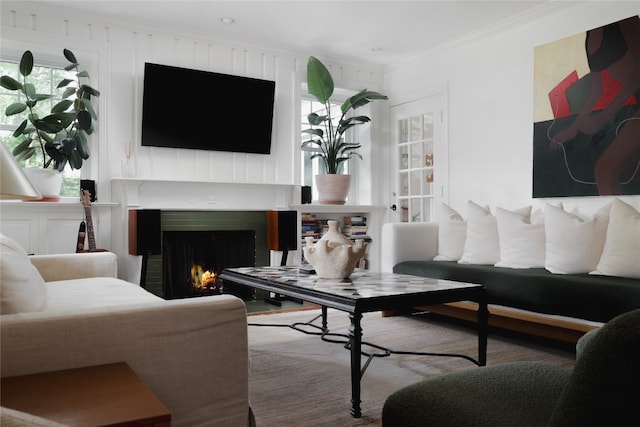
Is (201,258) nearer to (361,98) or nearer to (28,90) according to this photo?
(28,90)

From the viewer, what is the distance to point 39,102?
4.53m

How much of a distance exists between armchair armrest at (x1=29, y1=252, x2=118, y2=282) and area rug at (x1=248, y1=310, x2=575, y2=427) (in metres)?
1.03

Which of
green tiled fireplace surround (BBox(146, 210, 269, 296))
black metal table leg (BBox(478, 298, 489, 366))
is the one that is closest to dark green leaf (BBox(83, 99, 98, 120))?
green tiled fireplace surround (BBox(146, 210, 269, 296))

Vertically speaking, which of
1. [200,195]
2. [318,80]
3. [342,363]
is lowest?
[342,363]

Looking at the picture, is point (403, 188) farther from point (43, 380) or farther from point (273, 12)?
point (43, 380)

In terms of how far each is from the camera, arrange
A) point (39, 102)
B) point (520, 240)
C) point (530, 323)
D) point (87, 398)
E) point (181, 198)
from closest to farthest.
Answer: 1. point (87, 398)
2. point (530, 323)
3. point (520, 240)
4. point (39, 102)
5. point (181, 198)

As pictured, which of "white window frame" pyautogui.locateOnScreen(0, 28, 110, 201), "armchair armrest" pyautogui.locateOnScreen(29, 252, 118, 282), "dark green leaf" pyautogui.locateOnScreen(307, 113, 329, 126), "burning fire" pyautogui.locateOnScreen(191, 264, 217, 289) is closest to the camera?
"armchair armrest" pyautogui.locateOnScreen(29, 252, 118, 282)

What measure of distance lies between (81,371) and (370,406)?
133cm

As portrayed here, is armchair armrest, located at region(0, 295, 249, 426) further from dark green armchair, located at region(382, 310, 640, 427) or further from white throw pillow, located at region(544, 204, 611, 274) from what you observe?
white throw pillow, located at region(544, 204, 611, 274)

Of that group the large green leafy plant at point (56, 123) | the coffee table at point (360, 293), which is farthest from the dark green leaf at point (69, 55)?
the coffee table at point (360, 293)

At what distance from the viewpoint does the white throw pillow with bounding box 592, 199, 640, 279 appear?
117 inches

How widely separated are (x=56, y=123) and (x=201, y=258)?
5.77 ft

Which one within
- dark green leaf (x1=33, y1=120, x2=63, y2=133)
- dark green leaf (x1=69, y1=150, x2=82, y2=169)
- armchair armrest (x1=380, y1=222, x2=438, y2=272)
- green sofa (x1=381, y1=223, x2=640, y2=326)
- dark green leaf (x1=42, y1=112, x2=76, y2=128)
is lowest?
green sofa (x1=381, y1=223, x2=640, y2=326)

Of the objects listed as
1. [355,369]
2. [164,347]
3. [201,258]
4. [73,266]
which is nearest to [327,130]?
[201,258]
